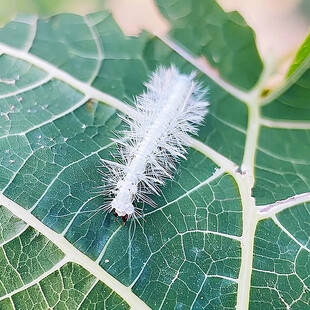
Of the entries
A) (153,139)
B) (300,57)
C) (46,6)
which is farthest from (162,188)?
(46,6)

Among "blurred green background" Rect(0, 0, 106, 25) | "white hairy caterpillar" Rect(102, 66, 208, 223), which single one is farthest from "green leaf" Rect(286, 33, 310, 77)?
"blurred green background" Rect(0, 0, 106, 25)

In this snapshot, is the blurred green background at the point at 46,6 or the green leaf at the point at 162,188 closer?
the green leaf at the point at 162,188

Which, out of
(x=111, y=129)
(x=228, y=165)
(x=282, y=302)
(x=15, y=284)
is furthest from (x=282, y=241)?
(x=15, y=284)

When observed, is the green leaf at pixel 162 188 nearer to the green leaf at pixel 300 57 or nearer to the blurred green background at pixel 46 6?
the green leaf at pixel 300 57

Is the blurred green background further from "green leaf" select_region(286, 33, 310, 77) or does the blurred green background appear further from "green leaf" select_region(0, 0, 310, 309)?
"green leaf" select_region(286, 33, 310, 77)

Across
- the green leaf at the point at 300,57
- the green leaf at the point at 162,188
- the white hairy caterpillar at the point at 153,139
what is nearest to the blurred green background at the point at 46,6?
the green leaf at the point at 162,188
